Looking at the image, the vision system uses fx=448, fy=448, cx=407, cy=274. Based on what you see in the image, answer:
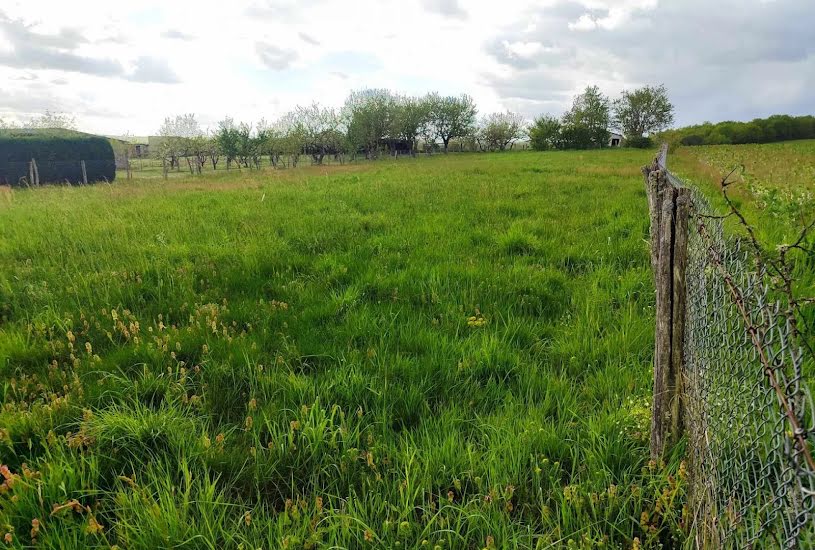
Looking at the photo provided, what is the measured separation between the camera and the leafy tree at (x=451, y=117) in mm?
79375

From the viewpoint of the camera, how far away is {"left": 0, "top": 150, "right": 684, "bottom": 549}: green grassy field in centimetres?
222

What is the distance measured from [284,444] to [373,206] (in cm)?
860

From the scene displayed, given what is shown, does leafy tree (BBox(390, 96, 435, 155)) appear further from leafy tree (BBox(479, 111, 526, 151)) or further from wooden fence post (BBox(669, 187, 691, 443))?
wooden fence post (BBox(669, 187, 691, 443))

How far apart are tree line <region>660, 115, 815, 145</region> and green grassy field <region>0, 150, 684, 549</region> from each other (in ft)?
235

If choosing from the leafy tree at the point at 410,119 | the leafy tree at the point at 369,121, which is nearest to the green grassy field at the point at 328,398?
the leafy tree at the point at 369,121

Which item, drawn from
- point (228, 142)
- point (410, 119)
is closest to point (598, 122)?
point (410, 119)

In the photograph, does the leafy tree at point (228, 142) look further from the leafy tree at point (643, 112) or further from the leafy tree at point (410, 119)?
the leafy tree at point (643, 112)

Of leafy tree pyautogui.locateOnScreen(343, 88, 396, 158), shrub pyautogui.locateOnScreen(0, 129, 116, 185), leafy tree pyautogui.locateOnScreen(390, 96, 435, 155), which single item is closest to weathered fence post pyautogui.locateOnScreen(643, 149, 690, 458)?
shrub pyautogui.locateOnScreen(0, 129, 116, 185)

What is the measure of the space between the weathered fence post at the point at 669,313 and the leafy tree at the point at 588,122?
7359 centimetres

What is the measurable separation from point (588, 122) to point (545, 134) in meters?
7.05

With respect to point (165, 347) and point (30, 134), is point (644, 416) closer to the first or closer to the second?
point (165, 347)

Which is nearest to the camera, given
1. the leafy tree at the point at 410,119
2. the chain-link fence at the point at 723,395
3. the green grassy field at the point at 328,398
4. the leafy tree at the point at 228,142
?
the chain-link fence at the point at 723,395

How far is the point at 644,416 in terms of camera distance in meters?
2.79

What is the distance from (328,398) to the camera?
3205 mm
